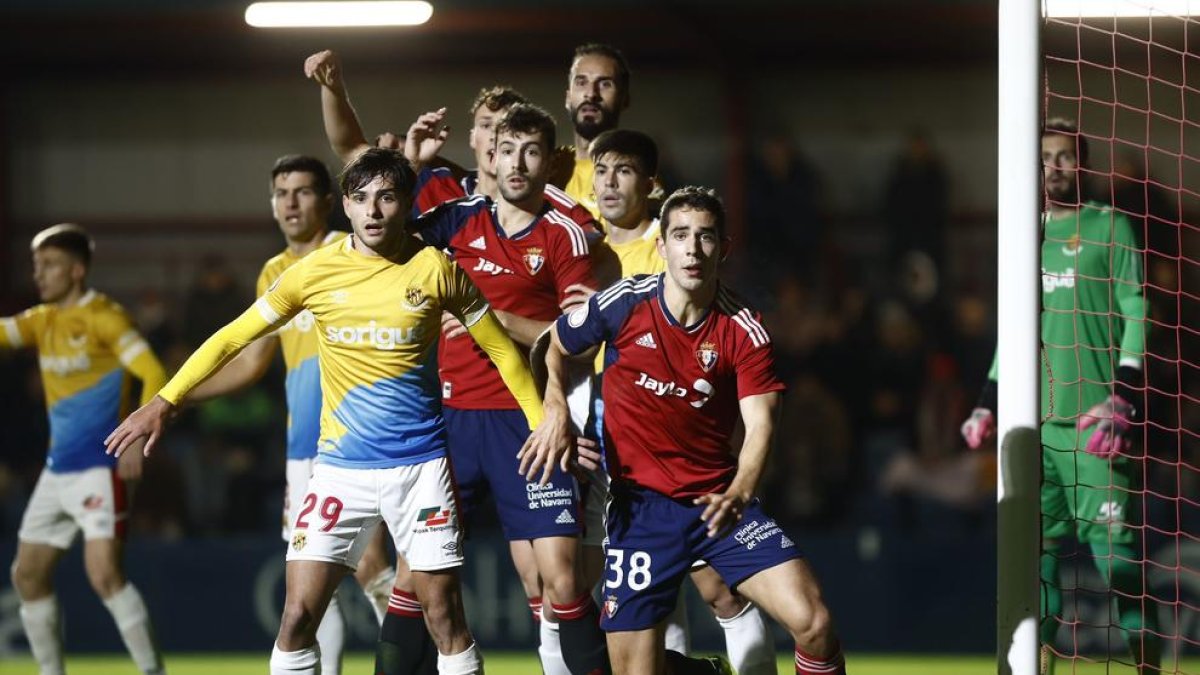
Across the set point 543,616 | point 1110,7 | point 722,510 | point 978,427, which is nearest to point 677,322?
point 722,510

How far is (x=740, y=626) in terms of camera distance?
18.3ft

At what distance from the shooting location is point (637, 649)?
499 cm

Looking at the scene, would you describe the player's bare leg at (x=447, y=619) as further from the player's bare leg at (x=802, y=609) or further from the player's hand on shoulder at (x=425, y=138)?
the player's hand on shoulder at (x=425, y=138)

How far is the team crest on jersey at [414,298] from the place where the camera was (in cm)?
513

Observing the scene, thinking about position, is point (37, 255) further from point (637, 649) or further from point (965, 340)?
point (965, 340)

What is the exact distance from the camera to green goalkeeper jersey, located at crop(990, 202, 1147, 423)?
6.27 meters

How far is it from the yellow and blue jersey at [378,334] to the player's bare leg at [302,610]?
1.16 ft

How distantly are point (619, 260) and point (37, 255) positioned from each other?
9.37ft

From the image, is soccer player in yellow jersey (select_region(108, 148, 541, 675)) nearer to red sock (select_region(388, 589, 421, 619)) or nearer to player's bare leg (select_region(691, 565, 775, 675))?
red sock (select_region(388, 589, 421, 619))

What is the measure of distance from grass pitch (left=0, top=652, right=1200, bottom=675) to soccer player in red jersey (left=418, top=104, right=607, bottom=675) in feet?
10.1

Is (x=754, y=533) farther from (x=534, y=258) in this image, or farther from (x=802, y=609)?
(x=534, y=258)

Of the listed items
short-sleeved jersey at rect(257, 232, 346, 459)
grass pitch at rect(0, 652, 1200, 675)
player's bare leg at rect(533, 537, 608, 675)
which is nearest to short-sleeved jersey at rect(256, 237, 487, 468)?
player's bare leg at rect(533, 537, 608, 675)

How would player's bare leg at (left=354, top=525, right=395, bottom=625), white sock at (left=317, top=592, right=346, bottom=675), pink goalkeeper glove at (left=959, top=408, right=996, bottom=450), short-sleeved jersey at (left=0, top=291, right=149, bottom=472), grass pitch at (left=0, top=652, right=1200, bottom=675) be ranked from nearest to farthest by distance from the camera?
pink goalkeeper glove at (left=959, top=408, right=996, bottom=450) → white sock at (left=317, top=592, right=346, bottom=675) → player's bare leg at (left=354, top=525, right=395, bottom=625) → short-sleeved jersey at (left=0, top=291, right=149, bottom=472) → grass pitch at (left=0, top=652, right=1200, bottom=675)

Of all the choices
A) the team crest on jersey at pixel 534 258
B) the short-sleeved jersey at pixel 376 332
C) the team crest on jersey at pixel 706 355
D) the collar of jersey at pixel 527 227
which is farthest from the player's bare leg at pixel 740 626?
the collar of jersey at pixel 527 227
